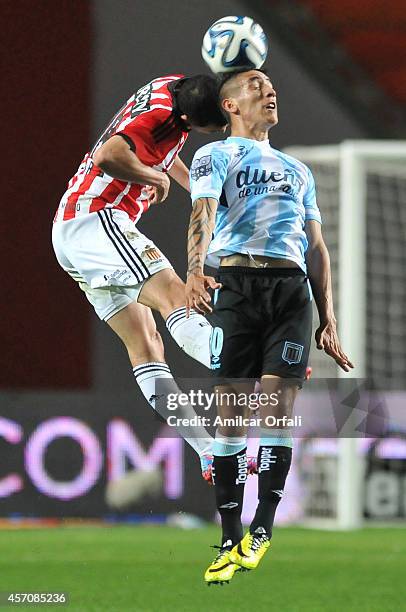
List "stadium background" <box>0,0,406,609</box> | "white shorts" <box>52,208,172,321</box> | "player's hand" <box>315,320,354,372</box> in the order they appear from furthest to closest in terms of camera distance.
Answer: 1. "stadium background" <box>0,0,406,609</box>
2. "white shorts" <box>52,208,172,321</box>
3. "player's hand" <box>315,320,354,372</box>

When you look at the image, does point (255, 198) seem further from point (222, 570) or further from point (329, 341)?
point (222, 570)

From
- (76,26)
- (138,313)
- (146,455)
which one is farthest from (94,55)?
(138,313)

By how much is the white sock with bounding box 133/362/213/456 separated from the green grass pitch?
81 cm

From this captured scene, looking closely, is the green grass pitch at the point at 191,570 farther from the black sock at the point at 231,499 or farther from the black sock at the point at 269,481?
the black sock at the point at 269,481

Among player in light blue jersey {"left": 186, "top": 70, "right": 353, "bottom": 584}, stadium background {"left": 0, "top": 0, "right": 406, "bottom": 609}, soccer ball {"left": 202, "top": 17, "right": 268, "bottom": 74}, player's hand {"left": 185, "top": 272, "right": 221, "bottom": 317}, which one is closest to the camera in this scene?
player's hand {"left": 185, "top": 272, "right": 221, "bottom": 317}

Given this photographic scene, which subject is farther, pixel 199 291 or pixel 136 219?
pixel 136 219

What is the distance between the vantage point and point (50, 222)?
12.4 m

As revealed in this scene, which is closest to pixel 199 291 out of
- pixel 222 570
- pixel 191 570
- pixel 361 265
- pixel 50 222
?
pixel 222 570

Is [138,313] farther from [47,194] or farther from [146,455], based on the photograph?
[47,194]

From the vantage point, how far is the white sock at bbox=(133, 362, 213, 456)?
4.36m

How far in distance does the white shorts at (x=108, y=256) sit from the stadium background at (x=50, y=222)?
14.9ft

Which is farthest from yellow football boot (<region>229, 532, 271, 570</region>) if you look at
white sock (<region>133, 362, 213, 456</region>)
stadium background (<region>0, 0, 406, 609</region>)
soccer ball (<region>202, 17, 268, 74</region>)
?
stadium background (<region>0, 0, 406, 609</region>)

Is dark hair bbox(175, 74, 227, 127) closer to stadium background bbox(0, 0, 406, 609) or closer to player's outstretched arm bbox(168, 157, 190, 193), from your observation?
player's outstretched arm bbox(168, 157, 190, 193)

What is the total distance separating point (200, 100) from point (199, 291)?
0.76 metres
